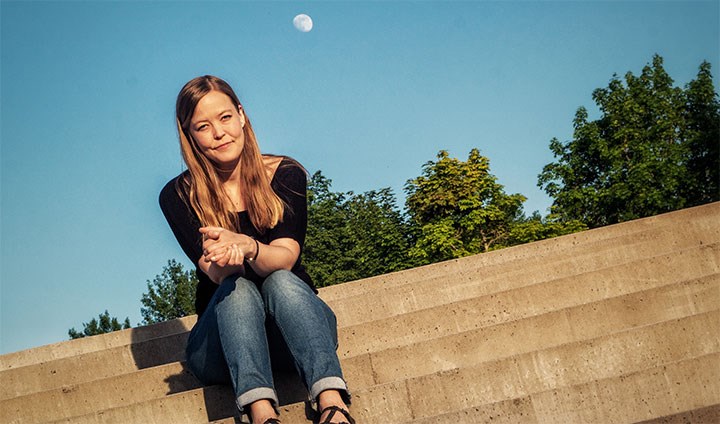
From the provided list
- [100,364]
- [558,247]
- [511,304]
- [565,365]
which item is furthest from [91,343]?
Answer: [565,365]

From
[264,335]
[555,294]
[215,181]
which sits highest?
[215,181]

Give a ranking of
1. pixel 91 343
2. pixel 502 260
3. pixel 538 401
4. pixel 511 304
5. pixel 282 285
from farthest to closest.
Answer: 1. pixel 502 260
2. pixel 91 343
3. pixel 511 304
4. pixel 282 285
5. pixel 538 401

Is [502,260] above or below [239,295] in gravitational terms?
above

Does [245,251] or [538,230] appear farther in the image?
[538,230]

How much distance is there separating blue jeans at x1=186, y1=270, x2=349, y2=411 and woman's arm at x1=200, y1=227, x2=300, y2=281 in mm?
64

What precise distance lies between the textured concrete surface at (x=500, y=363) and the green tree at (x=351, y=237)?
2454 cm

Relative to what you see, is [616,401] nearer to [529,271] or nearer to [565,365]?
[565,365]

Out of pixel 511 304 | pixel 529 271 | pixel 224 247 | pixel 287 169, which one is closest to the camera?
pixel 224 247

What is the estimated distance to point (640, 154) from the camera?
38281 mm

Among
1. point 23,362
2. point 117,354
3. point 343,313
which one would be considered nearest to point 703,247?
point 343,313

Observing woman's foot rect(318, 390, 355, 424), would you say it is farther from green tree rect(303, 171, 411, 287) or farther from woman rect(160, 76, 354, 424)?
green tree rect(303, 171, 411, 287)

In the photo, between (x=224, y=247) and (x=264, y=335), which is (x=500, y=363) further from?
(x=224, y=247)

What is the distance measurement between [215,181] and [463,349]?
1603 mm

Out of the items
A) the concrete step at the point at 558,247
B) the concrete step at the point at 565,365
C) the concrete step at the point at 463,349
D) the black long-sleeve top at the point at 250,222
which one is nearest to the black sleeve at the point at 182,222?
the black long-sleeve top at the point at 250,222
